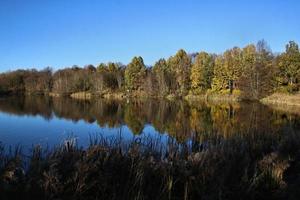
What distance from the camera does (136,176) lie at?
18.7 ft

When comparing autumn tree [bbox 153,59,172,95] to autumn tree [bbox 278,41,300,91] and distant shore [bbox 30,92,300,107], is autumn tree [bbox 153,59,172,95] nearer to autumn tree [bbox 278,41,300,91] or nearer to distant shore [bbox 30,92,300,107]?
distant shore [bbox 30,92,300,107]

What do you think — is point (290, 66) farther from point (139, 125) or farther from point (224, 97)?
point (139, 125)

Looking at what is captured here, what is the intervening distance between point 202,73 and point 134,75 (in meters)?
15.5

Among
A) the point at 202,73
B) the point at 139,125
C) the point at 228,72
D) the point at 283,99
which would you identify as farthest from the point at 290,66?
the point at 139,125

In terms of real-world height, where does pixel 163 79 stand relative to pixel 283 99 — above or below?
above

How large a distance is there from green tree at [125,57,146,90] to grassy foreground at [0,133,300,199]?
6327 centimetres

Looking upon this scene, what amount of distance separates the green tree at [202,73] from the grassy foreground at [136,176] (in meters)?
55.8

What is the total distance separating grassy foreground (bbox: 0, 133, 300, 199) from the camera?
5.13 m

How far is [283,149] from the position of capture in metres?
8.45

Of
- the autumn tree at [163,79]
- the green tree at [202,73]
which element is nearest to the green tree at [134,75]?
the autumn tree at [163,79]

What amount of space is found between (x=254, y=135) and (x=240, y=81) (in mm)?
46494

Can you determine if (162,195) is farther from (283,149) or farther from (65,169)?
(283,149)

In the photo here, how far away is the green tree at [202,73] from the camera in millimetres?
62547

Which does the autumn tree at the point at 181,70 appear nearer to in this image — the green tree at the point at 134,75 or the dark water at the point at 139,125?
the green tree at the point at 134,75
